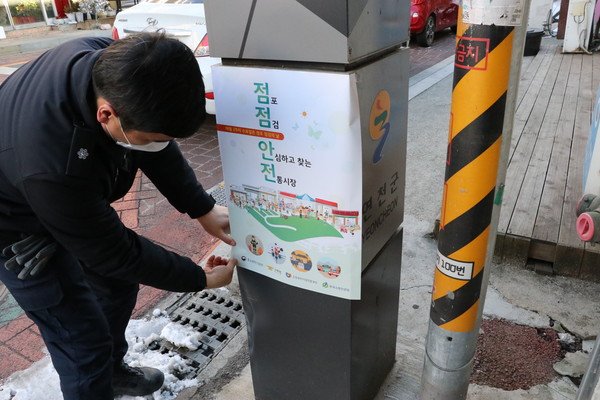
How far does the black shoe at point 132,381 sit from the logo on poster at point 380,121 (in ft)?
4.94

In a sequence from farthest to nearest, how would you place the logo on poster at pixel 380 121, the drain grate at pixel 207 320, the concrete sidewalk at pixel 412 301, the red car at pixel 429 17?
1. the red car at pixel 429 17
2. the drain grate at pixel 207 320
3. the concrete sidewalk at pixel 412 301
4. the logo on poster at pixel 380 121

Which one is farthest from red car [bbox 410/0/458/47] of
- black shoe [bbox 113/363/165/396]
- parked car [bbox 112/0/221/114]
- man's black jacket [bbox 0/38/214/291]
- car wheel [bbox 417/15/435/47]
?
man's black jacket [bbox 0/38/214/291]

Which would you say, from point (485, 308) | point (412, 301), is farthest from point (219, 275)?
point (485, 308)

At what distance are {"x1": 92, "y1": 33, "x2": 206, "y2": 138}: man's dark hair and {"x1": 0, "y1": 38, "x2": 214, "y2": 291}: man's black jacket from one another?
14 centimetres

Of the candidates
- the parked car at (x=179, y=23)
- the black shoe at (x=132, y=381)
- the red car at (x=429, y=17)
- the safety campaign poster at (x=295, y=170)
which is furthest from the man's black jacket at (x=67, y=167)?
the red car at (x=429, y=17)

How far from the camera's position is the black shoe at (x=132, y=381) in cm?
218

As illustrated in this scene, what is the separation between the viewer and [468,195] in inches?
52.4

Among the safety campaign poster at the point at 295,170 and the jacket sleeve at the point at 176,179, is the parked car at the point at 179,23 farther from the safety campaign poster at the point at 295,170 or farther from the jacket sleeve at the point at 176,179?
the safety campaign poster at the point at 295,170

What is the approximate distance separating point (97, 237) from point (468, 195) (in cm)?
113

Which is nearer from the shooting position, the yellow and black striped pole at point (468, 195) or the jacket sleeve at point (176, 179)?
the yellow and black striped pole at point (468, 195)

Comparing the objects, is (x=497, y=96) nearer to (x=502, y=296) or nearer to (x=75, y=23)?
(x=502, y=296)

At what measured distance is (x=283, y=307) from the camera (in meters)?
1.80

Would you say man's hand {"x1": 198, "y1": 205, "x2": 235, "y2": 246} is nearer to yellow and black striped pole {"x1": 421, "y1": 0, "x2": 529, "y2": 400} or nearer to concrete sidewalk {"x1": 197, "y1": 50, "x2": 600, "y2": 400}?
concrete sidewalk {"x1": 197, "y1": 50, "x2": 600, "y2": 400}

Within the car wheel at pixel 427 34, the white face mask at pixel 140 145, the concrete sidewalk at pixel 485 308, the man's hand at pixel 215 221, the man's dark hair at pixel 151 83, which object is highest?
the man's dark hair at pixel 151 83
